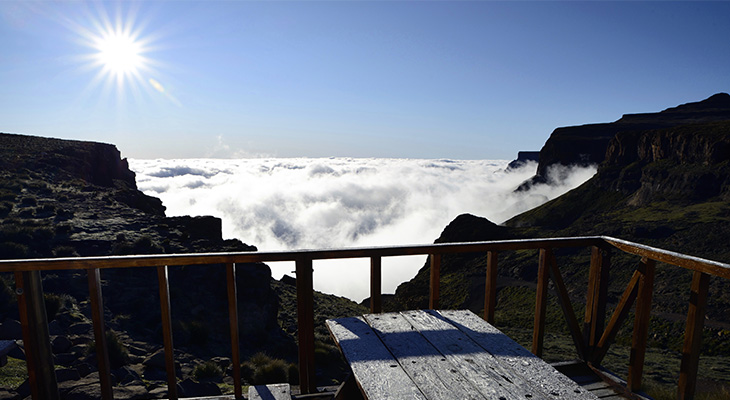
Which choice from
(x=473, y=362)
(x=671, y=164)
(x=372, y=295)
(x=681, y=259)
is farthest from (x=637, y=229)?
(x=473, y=362)

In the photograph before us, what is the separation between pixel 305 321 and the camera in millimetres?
3268

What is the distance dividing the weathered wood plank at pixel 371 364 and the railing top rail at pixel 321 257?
2.21 ft

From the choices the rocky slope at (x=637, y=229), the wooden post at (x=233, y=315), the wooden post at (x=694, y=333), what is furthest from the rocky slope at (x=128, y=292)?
the rocky slope at (x=637, y=229)

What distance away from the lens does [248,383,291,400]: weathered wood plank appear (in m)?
2.90

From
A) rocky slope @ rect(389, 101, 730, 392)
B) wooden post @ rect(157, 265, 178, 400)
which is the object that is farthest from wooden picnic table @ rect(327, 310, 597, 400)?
rocky slope @ rect(389, 101, 730, 392)

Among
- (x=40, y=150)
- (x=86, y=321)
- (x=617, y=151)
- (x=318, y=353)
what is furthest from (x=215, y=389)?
(x=617, y=151)

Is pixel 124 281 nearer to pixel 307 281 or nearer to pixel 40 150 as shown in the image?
pixel 307 281

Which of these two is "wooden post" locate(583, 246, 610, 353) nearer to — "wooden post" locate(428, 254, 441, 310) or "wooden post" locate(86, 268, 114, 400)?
"wooden post" locate(428, 254, 441, 310)

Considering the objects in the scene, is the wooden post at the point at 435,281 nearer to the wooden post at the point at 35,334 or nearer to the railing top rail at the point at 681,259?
the railing top rail at the point at 681,259

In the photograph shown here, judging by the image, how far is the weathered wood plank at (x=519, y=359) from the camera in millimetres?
1856

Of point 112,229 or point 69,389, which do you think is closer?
point 69,389

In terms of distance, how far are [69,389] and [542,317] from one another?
557cm

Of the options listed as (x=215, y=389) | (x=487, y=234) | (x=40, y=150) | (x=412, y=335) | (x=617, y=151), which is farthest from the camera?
(x=617, y=151)

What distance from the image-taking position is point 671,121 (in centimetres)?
10644
